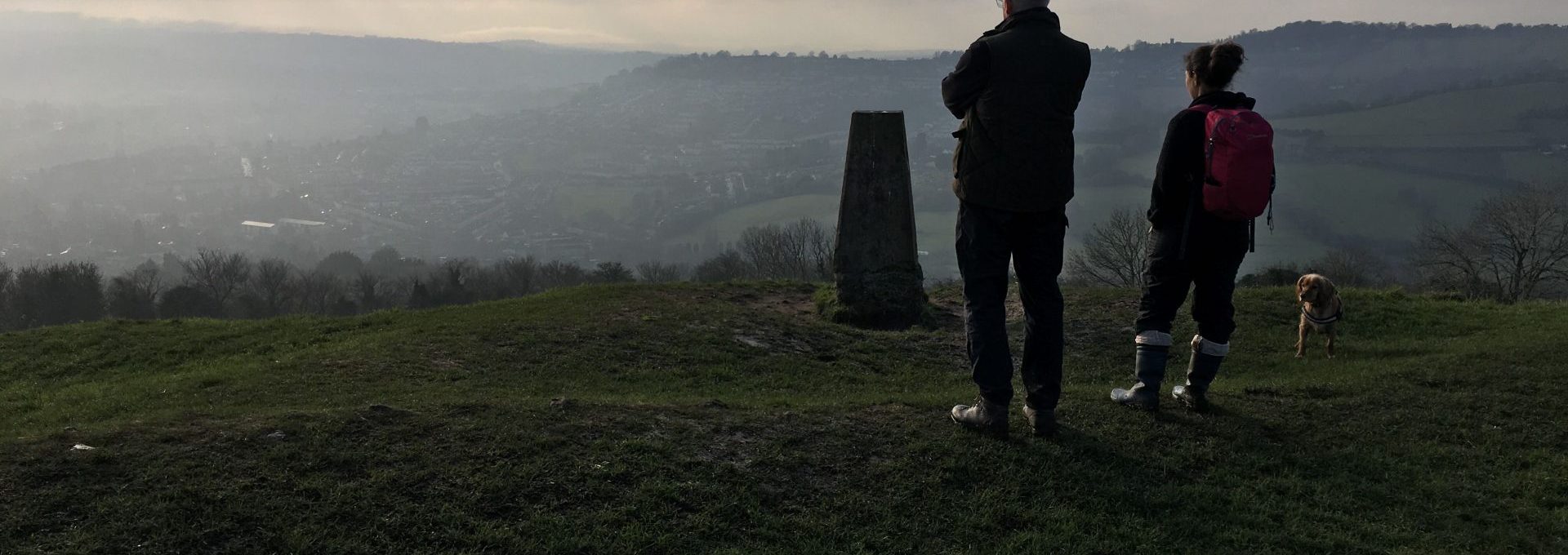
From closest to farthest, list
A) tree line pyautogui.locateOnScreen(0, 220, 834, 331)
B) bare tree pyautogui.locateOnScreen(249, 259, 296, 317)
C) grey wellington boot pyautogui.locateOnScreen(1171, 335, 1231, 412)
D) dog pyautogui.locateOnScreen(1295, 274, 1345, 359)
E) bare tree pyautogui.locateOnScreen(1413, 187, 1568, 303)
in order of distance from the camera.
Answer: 1. grey wellington boot pyautogui.locateOnScreen(1171, 335, 1231, 412)
2. dog pyautogui.locateOnScreen(1295, 274, 1345, 359)
3. tree line pyautogui.locateOnScreen(0, 220, 834, 331)
4. bare tree pyautogui.locateOnScreen(1413, 187, 1568, 303)
5. bare tree pyautogui.locateOnScreen(249, 259, 296, 317)

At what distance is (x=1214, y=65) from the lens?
19.5ft

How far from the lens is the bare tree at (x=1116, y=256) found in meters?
34.1

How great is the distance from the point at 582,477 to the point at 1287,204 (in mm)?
87622

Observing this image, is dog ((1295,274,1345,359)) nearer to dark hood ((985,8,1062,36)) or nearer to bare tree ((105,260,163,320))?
dark hood ((985,8,1062,36))

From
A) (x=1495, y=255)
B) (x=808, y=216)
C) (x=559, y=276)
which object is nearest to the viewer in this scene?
(x=1495, y=255)

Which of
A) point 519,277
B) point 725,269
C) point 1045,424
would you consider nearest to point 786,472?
point 1045,424

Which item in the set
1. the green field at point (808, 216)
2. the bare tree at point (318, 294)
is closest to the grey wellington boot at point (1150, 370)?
the bare tree at point (318, 294)

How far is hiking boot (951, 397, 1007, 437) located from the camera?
18.5 ft

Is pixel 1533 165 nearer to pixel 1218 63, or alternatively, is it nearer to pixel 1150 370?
pixel 1218 63

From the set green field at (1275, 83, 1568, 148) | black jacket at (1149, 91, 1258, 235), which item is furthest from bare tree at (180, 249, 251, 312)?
green field at (1275, 83, 1568, 148)

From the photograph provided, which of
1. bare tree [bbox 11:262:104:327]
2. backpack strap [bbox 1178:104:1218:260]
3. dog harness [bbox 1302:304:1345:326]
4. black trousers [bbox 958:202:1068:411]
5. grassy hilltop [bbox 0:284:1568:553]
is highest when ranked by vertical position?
backpack strap [bbox 1178:104:1218:260]

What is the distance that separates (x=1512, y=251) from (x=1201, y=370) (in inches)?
1187

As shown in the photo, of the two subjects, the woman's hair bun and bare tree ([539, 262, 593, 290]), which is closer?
the woman's hair bun

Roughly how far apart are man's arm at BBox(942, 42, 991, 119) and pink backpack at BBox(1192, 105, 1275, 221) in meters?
1.61
